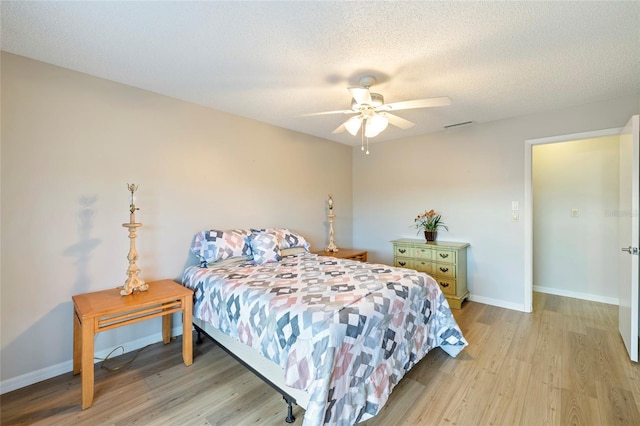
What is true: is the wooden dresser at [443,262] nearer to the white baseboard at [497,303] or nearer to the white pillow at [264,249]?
the white baseboard at [497,303]

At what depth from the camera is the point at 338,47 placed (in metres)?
1.92

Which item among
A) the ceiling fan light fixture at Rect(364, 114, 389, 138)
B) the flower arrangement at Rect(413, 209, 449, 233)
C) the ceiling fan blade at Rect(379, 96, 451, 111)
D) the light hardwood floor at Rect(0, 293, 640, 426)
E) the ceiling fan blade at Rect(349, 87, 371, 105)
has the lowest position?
the light hardwood floor at Rect(0, 293, 640, 426)

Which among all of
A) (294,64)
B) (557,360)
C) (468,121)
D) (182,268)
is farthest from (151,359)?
(468,121)

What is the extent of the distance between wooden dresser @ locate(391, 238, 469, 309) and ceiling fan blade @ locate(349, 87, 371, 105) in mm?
2340

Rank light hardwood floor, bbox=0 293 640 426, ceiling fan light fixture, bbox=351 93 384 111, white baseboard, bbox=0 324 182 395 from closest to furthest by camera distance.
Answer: light hardwood floor, bbox=0 293 640 426 → white baseboard, bbox=0 324 182 395 → ceiling fan light fixture, bbox=351 93 384 111

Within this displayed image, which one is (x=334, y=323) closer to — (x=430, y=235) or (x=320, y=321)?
(x=320, y=321)

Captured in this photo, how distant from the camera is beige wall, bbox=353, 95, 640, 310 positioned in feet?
10.5

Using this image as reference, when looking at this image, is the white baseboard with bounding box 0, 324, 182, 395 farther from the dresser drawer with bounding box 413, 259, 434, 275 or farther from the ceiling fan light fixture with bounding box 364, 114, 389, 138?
the dresser drawer with bounding box 413, 259, 434, 275

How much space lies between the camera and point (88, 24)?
1.71 metres

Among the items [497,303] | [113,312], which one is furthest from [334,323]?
[497,303]

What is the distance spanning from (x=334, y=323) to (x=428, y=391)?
1.03 meters

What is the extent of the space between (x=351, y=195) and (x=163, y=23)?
12.5 feet

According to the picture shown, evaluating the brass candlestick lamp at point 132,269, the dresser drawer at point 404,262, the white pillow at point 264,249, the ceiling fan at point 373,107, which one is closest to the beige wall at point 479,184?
the dresser drawer at point 404,262

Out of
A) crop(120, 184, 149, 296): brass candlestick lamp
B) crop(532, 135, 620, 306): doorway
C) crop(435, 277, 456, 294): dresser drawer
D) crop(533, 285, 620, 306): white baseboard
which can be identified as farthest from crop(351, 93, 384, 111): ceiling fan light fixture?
crop(533, 285, 620, 306): white baseboard
